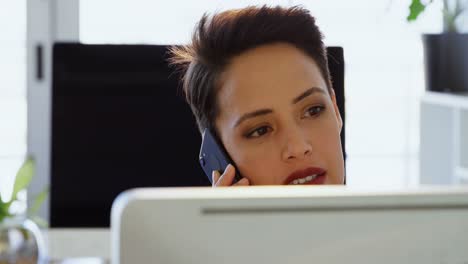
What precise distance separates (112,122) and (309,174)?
0.53m

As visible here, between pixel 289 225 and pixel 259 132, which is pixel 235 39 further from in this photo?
pixel 289 225

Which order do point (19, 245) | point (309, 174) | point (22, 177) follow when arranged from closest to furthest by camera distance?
A: point (309, 174), point (19, 245), point (22, 177)

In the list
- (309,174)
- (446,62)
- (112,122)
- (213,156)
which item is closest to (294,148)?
(309,174)

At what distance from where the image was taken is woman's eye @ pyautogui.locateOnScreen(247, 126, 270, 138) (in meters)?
1.16

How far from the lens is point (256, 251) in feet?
1.60

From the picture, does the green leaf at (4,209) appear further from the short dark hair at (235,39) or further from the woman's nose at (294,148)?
the woman's nose at (294,148)

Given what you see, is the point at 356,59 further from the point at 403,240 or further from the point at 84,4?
the point at 403,240

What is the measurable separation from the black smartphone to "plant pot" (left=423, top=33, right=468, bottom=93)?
1730mm

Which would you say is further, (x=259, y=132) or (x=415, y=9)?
(x=415, y=9)

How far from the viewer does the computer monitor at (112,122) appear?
152cm

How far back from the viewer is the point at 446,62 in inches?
113

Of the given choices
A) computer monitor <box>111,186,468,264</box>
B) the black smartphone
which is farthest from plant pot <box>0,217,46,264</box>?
computer monitor <box>111,186,468,264</box>

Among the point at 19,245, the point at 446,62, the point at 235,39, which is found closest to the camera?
the point at 235,39

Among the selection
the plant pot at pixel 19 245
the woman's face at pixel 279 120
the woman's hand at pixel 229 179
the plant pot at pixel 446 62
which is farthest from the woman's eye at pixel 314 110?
the plant pot at pixel 446 62
